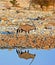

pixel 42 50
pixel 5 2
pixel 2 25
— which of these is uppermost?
pixel 5 2

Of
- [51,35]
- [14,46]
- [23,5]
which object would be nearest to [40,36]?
[51,35]

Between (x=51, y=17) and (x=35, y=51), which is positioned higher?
(x=51, y=17)

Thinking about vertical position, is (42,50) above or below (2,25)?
below

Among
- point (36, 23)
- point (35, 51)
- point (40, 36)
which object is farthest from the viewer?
point (36, 23)

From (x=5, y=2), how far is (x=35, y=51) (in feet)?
3.11

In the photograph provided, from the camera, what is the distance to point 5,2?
11.2 ft

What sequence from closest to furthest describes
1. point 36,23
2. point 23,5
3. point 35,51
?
point 35,51
point 36,23
point 23,5

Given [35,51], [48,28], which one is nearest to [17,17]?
[48,28]

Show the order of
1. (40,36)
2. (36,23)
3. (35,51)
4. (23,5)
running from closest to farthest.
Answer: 1. (35,51)
2. (40,36)
3. (36,23)
4. (23,5)

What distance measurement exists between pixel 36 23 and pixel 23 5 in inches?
15.5

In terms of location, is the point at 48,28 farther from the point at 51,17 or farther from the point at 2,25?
the point at 2,25

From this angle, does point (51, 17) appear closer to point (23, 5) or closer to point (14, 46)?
point (23, 5)

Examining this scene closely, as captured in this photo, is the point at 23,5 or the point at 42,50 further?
the point at 23,5

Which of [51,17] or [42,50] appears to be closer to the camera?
[42,50]
